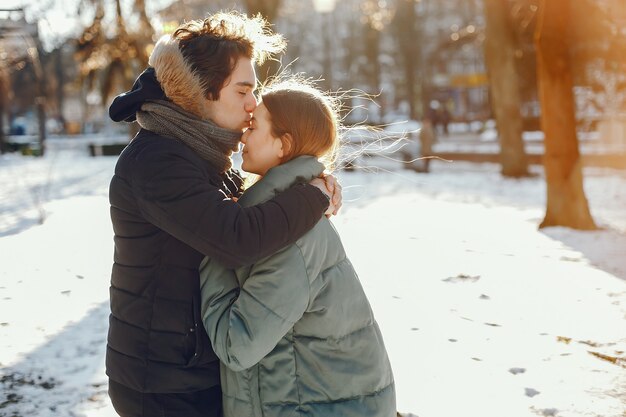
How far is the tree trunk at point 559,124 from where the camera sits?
10.7 m

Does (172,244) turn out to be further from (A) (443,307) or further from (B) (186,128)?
(A) (443,307)

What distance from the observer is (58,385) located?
482 cm

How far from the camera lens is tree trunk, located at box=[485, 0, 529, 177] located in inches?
718

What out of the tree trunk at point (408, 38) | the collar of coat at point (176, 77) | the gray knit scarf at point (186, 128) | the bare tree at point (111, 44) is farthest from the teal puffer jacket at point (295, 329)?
the tree trunk at point (408, 38)

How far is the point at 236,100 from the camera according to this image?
2428 millimetres

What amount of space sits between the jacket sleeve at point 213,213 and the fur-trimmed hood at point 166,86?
20cm

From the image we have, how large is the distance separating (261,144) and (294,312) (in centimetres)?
53

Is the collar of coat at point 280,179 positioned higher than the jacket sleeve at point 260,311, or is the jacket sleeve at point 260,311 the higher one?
the collar of coat at point 280,179

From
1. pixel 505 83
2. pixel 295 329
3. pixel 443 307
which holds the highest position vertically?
pixel 505 83

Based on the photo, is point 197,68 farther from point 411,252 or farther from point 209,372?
A: point 411,252

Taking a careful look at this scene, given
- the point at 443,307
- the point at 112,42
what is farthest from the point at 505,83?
the point at 443,307

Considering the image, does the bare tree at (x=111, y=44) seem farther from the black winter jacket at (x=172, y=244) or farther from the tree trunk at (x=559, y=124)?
the black winter jacket at (x=172, y=244)

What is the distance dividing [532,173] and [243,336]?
18.3 meters

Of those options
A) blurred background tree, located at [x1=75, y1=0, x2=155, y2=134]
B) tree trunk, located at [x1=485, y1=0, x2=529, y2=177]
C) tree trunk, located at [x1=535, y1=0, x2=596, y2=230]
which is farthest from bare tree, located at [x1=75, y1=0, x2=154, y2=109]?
tree trunk, located at [x1=535, y1=0, x2=596, y2=230]
